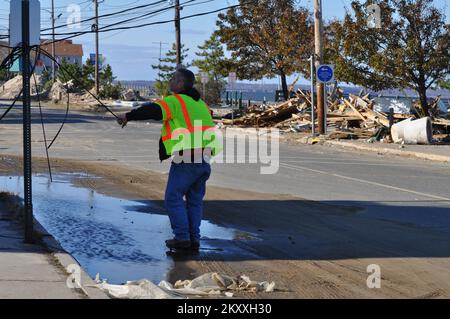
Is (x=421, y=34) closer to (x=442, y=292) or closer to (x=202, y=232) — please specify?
(x=202, y=232)

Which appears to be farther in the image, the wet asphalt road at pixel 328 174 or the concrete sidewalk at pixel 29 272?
the wet asphalt road at pixel 328 174

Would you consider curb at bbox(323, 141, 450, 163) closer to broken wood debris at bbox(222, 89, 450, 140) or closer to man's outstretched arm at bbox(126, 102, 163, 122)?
broken wood debris at bbox(222, 89, 450, 140)

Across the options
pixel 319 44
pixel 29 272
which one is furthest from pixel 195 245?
pixel 319 44

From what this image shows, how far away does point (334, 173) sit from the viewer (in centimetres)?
1747

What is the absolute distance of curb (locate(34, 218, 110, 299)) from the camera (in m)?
6.17

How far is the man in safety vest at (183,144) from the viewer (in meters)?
8.04

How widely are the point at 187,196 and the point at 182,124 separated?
2.81 feet

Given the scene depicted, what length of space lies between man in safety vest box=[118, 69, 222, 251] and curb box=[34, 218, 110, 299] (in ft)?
4.04

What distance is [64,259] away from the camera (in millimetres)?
7477

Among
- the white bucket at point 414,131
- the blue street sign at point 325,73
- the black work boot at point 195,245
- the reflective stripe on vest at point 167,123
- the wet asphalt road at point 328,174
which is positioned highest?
the blue street sign at point 325,73

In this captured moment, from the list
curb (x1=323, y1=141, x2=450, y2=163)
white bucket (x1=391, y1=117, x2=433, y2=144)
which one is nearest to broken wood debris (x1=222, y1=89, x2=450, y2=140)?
white bucket (x1=391, y1=117, x2=433, y2=144)

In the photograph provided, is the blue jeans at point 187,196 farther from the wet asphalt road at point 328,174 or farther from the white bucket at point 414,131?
the white bucket at point 414,131

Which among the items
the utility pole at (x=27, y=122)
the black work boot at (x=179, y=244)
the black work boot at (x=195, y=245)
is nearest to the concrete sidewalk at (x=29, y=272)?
the utility pole at (x=27, y=122)

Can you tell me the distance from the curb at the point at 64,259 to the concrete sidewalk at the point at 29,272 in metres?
0.03
